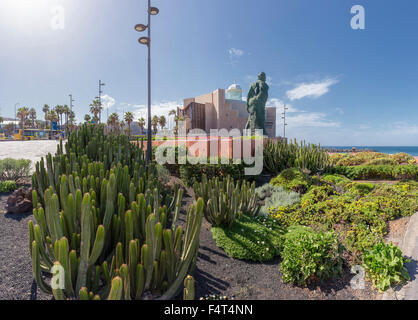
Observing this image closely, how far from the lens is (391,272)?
3143 millimetres

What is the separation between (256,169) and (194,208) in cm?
773

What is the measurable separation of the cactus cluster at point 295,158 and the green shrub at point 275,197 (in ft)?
8.14

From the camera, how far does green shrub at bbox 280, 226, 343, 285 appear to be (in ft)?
11.2

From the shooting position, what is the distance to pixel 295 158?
Answer: 34.5 feet

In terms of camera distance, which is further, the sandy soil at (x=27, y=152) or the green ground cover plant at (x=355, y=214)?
the sandy soil at (x=27, y=152)

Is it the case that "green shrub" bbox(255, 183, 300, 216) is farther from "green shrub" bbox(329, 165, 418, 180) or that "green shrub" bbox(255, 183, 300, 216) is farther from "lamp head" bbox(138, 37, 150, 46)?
"lamp head" bbox(138, 37, 150, 46)

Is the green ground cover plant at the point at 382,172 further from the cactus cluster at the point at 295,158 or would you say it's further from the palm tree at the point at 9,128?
the palm tree at the point at 9,128

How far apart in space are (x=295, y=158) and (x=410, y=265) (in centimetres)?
745

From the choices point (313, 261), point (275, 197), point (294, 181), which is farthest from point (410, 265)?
point (294, 181)

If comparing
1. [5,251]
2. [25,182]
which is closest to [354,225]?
[5,251]

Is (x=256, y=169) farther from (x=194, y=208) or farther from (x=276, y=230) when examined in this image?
(x=194, y=208)

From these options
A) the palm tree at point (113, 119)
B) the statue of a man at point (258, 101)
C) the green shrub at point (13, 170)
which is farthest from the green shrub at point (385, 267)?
the palm tree at point (113, 119)

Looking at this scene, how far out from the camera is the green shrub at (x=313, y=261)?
341cm
